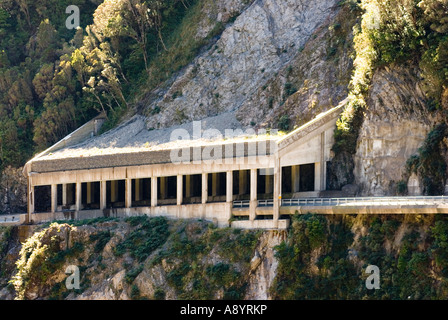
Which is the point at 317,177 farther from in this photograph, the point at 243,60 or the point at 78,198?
the point at 78,198

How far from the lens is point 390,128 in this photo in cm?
7138

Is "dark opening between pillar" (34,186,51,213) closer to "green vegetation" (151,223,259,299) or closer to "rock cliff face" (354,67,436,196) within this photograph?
"green vegetation" (151,223,259,299)

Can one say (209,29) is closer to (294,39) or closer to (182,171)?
(294,39)

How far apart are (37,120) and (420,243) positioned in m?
42.7

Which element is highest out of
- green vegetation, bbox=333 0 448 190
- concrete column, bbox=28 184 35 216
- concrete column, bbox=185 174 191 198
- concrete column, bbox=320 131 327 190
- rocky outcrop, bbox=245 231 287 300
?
green vegetation, bbox=333 0 448 190

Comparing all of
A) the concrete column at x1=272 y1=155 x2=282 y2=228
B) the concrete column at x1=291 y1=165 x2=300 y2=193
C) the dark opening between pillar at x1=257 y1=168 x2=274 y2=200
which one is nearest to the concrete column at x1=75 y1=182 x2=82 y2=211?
the dark opening between pillar at x1=257 y1=168 x2=274 y2=200

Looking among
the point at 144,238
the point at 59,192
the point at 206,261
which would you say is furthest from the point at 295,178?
the point at 59,192

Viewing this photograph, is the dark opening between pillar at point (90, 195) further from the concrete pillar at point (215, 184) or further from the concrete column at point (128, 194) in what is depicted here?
the concrete pillar at point (215, 184)

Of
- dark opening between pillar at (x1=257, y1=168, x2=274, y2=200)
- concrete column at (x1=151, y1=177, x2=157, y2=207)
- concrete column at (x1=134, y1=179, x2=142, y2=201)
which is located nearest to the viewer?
dark opening between pillar at (x1=257, y1=168, x2=274, y2=200)

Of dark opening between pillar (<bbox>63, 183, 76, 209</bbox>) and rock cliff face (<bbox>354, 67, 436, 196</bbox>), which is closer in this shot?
rock cliff face (<bbox>354, 67, 436, 196</bbox>)

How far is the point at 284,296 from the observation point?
219 ft

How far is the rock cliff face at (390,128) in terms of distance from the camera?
230 ft

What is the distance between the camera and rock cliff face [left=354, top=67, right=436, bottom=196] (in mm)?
70188

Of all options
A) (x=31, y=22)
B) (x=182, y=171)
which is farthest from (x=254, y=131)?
(x=31, y=22)
